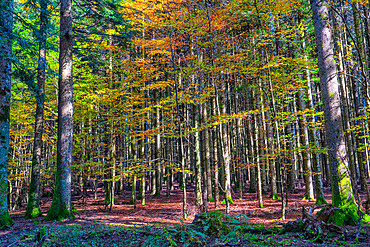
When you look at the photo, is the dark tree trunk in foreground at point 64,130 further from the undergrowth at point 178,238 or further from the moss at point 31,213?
the undergrowth at point 178,238

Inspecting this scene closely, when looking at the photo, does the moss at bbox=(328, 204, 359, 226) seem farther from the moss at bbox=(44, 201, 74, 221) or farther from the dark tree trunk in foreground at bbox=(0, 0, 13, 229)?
the dark tree trunk in foreground at bbox=(0, 0, 13, 229)

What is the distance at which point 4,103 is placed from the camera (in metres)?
7.41

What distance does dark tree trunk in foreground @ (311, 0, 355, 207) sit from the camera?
6.41 m

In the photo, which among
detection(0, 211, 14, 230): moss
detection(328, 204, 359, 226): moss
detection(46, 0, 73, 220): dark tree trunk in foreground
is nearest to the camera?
detection(328, 204, 359, 226): moss

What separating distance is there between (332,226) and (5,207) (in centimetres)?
939

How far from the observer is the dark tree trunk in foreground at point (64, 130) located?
8.24 m

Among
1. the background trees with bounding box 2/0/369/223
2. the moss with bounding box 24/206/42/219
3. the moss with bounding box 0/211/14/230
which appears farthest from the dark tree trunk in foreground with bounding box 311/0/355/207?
the moss with bounding box 24/206/42/219

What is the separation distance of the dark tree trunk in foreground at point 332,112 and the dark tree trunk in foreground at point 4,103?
9.66m

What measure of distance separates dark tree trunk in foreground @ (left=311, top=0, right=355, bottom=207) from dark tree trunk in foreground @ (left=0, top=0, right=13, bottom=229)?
381 inches

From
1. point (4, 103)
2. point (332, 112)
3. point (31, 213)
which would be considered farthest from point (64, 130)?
point (332, 112)

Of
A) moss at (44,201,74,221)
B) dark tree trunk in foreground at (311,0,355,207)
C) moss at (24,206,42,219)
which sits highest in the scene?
dark tree trunk in foreground at (311,0,355,207)

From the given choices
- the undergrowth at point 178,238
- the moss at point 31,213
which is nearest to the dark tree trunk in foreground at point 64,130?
the moss at point 31,213

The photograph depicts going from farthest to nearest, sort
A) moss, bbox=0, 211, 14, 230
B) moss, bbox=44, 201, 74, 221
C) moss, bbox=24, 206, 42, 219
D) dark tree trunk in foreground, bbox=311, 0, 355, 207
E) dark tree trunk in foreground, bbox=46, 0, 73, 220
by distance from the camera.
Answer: moss, bbox=24, 206, 42, 219 → dark tree trunk in foreground, bbox=46, 0, 73, 220 → moss, bbox=44, 201, 74, 221 → moss, bbox=0, 211, 14, 230 → dark tree trunk in foreground, bbox=311, 0, 355, 207

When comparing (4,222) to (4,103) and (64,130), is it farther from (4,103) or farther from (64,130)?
(4,103)
